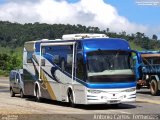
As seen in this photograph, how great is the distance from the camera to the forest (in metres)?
74.3

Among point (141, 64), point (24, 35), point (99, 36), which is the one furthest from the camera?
point (24, 35)

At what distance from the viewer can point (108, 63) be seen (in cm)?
1970

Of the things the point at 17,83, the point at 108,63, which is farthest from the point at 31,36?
the point at 108,63

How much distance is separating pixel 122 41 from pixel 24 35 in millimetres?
83444

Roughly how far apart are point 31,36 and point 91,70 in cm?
7908

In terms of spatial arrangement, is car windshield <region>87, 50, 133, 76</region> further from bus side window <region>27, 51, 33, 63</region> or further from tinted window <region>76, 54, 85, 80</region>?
bus side window <region>27, 51, 33, 63</region>

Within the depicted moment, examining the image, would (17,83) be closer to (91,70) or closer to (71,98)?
(71,98)

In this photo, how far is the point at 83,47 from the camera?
1978 centimetres

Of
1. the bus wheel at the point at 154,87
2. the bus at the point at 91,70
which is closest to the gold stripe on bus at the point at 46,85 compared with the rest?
the bus at the point at 91,70

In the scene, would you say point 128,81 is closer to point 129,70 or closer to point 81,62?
point 129,70

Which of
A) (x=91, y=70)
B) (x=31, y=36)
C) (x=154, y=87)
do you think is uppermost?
(x=31, y=36)

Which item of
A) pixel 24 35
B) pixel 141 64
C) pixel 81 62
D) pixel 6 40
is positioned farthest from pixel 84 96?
pixel 6 40

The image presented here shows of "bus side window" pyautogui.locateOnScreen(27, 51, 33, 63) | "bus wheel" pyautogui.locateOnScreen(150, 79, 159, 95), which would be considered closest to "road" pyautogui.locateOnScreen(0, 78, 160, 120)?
"bus side window" pyautogui.locateOnScreen(27, 51, 33, 63)

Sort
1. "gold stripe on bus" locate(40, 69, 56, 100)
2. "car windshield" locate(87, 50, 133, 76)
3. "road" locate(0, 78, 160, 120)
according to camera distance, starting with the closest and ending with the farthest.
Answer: "road" locate(0, 78, 160, 120), "car windshield" locate(87, 50, 133, 76), "gold stripe on bus" locate(40, 69, 56, 100)
